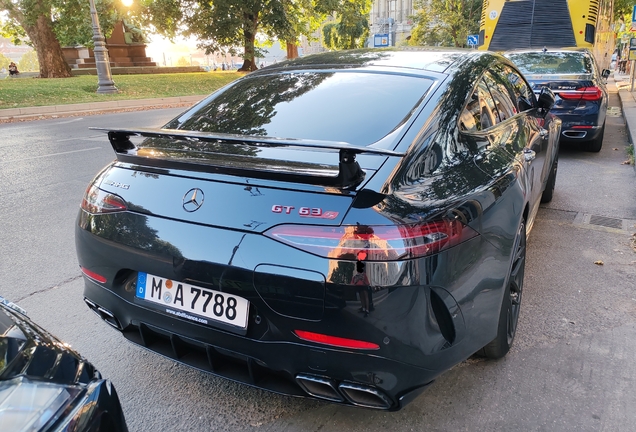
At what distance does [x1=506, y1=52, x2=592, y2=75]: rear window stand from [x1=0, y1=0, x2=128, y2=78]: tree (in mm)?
18884

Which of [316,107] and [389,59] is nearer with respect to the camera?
[316,107]

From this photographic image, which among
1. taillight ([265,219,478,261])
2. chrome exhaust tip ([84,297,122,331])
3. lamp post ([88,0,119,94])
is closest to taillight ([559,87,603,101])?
taillight ([265,219,478,261])

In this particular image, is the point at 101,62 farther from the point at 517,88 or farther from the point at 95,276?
the point at 95,276

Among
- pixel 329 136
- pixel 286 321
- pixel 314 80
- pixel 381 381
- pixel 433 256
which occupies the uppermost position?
pixel 314 80

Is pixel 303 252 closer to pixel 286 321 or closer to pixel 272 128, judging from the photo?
pixel 286 321

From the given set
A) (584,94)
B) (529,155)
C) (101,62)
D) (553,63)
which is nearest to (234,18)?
(101,62)

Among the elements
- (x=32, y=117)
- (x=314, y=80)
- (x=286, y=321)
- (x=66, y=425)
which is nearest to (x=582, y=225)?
(x=314, y=80)

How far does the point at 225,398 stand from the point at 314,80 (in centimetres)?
175

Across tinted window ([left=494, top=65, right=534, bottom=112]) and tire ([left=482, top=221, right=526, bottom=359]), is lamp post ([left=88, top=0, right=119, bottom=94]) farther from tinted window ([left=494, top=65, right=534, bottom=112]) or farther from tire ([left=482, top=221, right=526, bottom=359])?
tire ([left=482, top=221, right=526, bottom=359])

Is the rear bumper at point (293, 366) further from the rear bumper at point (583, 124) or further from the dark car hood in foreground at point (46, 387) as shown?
the rear bumper at point (583, 124)

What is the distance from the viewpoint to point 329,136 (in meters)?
2.35

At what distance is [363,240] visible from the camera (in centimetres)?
176

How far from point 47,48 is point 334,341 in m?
27.0

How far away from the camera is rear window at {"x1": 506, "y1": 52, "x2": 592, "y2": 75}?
815 cm
